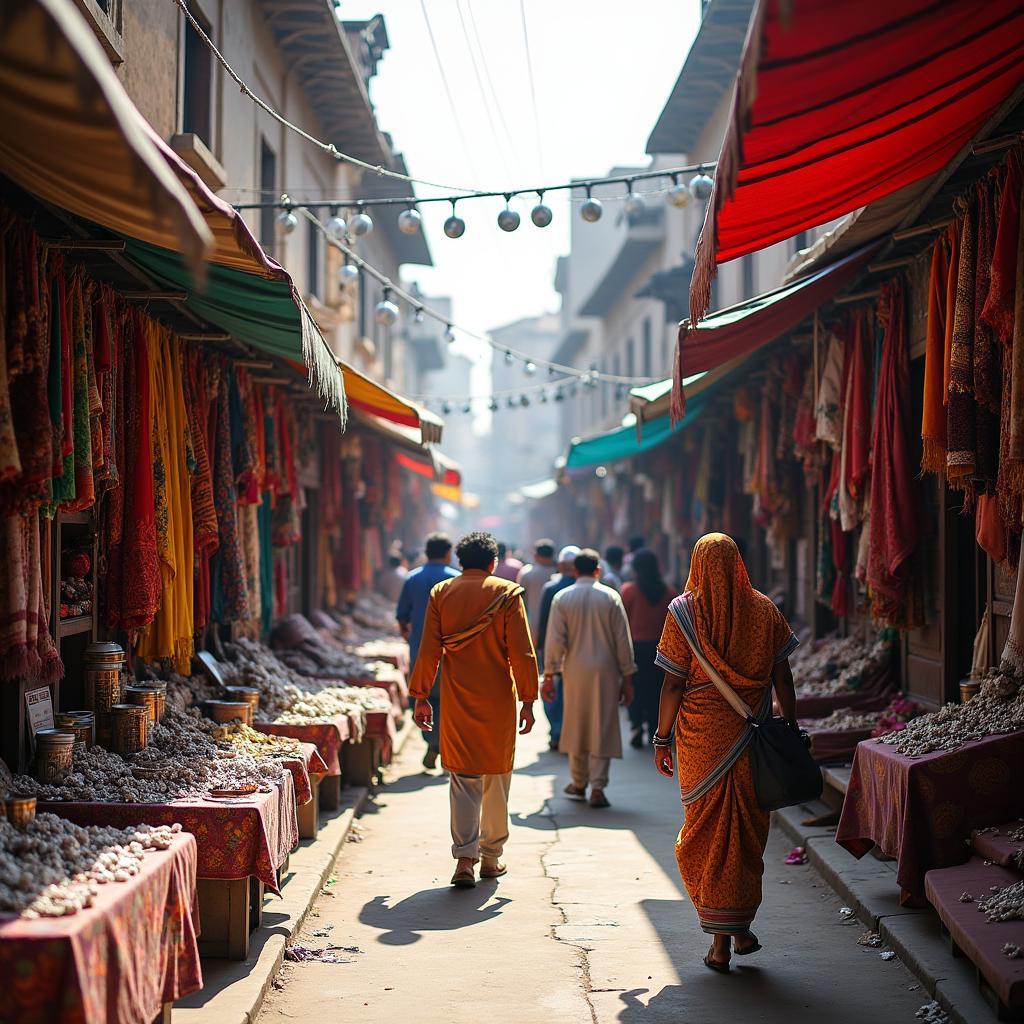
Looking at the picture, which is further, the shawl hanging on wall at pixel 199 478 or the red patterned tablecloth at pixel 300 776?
the shawl hanging on wall at pixel 199 478

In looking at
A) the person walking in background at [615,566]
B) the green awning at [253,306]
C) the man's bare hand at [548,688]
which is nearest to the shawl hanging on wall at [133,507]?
the green awning at [253,306]

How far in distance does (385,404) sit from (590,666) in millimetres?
2449

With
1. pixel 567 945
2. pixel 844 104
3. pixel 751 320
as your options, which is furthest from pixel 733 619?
pixel 751 320

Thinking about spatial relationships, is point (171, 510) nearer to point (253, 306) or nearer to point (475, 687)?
point (253, 306)

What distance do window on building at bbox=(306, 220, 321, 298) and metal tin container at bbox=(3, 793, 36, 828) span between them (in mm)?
10671

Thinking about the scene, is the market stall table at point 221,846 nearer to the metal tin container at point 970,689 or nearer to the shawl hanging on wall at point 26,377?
the shawl hanging on wall at point 26,377

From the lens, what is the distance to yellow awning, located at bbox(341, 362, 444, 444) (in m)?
8.42

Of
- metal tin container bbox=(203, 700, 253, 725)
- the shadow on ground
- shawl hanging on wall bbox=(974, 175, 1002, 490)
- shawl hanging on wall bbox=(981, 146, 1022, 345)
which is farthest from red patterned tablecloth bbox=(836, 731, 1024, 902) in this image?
metal tin container bbox=(203, 700, 253, 725)

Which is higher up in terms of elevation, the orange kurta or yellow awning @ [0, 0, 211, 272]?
yellow awning @ [0, 0, 211, 272]

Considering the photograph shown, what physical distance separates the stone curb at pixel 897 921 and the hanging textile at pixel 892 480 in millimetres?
1535

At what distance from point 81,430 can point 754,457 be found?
24.4 ft

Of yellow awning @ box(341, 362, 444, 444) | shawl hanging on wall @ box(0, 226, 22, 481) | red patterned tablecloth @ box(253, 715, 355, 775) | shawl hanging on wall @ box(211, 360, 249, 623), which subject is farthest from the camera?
yellow awning @ box(341, 362, 444, 444)

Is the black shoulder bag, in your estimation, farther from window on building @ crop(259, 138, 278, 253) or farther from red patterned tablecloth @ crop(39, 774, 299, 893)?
window on building @ crop(259, 138, 278, 253)

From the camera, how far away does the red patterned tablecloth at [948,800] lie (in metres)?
5.28
